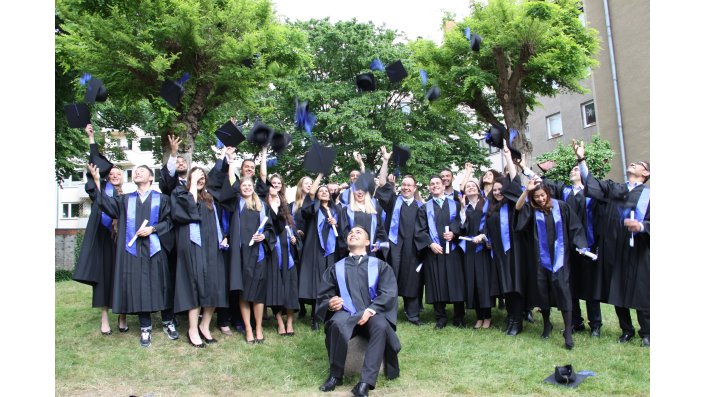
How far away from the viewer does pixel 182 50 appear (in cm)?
1054

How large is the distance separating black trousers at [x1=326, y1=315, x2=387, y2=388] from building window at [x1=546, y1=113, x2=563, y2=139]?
20981 millimetres

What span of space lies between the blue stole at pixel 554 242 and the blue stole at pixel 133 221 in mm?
4203

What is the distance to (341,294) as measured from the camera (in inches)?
206

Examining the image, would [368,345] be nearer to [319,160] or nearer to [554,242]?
[554,242]

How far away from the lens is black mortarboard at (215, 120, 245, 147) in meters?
6.73

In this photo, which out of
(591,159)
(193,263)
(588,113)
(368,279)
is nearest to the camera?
(368,279)

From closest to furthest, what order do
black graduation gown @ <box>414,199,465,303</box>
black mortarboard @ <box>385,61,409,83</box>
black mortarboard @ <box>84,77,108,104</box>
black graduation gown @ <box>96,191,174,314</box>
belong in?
black graduation gown @ <box>96,191,174,314</box>
black mortarboard @ <box>84,77,108,104</box>
black graduation gown @ <box>414,199,465,303</box>
black mortarboard @ <box>385,61,409,83</box>

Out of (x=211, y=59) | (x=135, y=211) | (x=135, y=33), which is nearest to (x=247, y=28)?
(x=211, y=59)

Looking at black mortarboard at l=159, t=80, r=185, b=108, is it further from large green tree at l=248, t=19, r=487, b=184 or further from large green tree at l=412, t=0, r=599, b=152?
large green tree at l=248, t=19, r=487, b=184

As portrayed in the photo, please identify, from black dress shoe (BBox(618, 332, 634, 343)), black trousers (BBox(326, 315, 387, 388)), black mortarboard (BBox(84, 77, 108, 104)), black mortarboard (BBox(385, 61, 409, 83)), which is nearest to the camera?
black trousers (BBox(326, 315, 387, 388))

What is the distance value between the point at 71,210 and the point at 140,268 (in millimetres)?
42482

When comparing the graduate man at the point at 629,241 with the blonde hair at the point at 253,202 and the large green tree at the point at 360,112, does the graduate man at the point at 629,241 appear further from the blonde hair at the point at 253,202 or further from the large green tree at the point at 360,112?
the large green tree at the point at 360,112

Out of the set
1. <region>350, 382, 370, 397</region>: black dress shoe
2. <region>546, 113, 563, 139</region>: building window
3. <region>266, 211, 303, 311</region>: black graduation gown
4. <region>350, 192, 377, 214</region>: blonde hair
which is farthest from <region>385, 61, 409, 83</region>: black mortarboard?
<region>546, 113, 563, 139</region>: building window

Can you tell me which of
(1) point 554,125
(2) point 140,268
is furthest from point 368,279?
(1) point 554,125
